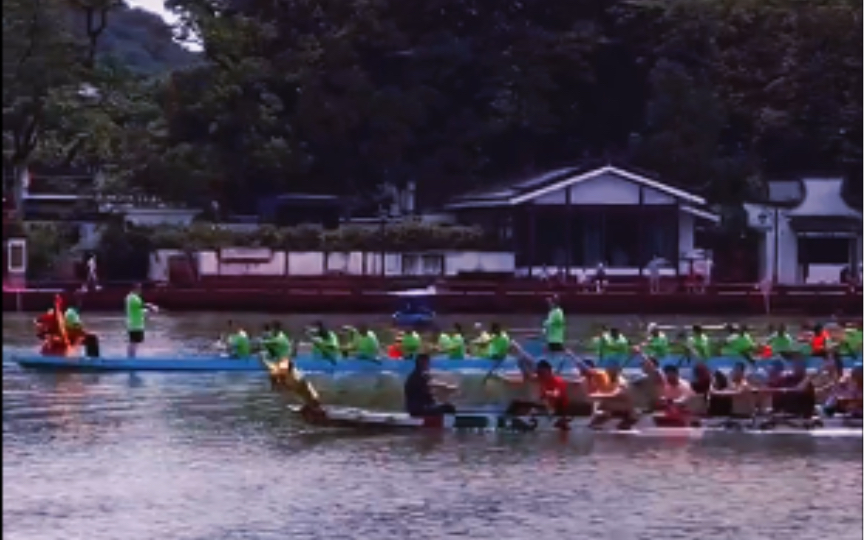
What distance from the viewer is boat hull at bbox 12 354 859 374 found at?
2362 cm

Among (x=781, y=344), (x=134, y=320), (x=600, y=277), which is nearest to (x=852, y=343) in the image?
(x=781, y=344)

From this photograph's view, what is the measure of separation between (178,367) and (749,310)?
20363mm

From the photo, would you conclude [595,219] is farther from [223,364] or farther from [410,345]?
[223,364]

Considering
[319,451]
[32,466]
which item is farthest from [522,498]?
[32,466]

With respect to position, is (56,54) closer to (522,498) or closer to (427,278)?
(522,498)

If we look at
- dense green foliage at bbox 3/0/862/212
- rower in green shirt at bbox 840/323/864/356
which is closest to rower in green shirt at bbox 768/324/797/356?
rower in green shirt at bbox 840/323/864/356

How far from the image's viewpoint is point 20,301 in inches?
1359

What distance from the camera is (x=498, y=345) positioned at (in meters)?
23.5

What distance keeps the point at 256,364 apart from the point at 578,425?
7399 mm

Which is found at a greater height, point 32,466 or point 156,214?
point 156,214

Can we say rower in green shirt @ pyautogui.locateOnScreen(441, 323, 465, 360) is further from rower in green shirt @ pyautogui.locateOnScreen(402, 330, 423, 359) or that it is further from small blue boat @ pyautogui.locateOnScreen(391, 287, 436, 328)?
small blue boat @ pyautogui.locateOnScreen(391, 287, 436, 328)

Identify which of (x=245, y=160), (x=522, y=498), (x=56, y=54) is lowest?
(x=522, y=498)

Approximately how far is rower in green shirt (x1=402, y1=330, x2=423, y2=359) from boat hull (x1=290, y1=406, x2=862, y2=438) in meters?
5.92

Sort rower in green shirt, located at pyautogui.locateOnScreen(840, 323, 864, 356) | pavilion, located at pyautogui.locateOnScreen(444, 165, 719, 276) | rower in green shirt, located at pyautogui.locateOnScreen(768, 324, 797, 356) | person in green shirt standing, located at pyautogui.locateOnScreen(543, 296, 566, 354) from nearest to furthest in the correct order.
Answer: rower in green shirt, located at pyautogui.locateOnScreen(768, 324, 797, 356) < rower in green shirt, located at pyautogui.locateOnScreen(840, 323, 864, 356) < person in green shirt standing, located at pyautogui.locateOnScreen(543, 296, 566, 354) < pavilion, located at pyautogui.locateOnScreen(444, 165, 719, 276)
